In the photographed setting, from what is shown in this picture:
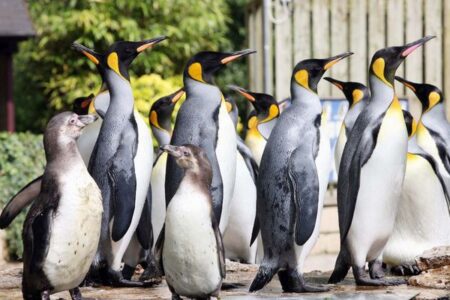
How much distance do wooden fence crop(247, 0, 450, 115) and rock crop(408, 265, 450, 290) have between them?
6.32m

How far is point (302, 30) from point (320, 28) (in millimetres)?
219

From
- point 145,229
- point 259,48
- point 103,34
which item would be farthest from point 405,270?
point 103,34

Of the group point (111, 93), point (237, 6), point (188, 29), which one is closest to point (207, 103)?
point (111, 93)

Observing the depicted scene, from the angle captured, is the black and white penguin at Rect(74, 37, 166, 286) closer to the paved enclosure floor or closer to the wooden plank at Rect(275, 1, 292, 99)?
the paved enclosure floor

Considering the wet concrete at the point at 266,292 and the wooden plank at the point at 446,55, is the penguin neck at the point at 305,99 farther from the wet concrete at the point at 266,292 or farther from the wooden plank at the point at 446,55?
the wooden plank at the point at 446,55

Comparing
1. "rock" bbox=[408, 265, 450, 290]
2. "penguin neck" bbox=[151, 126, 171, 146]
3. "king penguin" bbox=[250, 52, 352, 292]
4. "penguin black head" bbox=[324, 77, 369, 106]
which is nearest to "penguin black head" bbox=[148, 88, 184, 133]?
"penguin neck" bbox=[151, 126, 171, 146]

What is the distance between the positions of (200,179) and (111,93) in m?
1.86

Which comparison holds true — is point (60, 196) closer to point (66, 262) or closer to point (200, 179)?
point (66, 262)

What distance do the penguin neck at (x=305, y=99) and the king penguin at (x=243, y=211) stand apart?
2093mm

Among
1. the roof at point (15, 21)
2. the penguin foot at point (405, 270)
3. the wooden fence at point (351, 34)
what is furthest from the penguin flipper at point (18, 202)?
the roof at point (15, 21)

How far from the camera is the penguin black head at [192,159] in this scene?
275 inches

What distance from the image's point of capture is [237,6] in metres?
24.4

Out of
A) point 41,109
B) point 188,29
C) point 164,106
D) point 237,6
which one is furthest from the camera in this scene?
point 237,6

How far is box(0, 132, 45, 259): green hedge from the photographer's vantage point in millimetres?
13234
